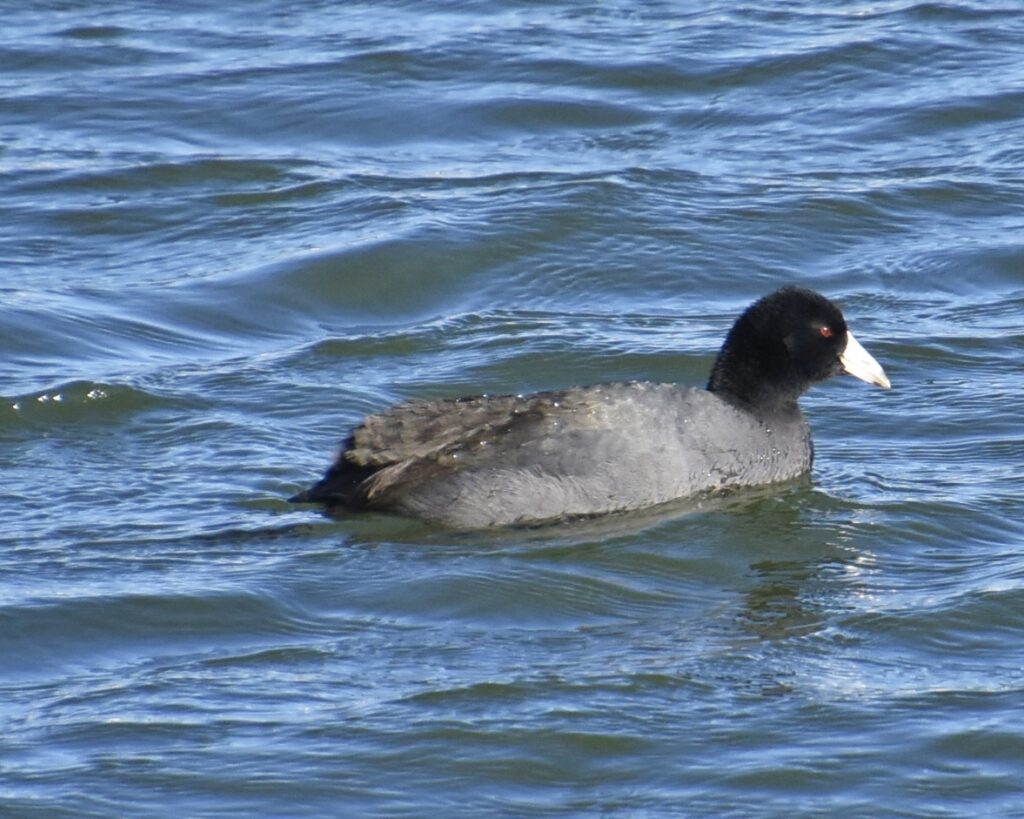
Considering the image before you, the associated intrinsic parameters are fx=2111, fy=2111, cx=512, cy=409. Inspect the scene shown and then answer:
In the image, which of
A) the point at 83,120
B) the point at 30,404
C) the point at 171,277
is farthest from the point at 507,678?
the point at 83,120

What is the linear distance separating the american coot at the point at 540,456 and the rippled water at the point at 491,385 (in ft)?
0.49

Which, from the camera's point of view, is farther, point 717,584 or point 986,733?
point 717,584

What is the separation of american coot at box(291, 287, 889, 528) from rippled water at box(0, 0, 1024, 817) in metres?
0.15

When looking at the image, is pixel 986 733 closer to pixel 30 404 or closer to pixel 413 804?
pixel 413 804

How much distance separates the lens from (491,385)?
11453mm

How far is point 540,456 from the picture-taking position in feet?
30.4

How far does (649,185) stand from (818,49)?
13.2 ft

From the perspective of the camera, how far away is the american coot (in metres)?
9.21

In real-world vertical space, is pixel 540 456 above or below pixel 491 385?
above

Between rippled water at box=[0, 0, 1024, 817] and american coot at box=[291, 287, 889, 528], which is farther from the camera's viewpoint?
american coot at box=[291, 287, 889, 528]

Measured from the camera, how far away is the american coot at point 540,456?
30.2 ft

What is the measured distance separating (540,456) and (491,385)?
223cm

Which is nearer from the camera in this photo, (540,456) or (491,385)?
(540,456)

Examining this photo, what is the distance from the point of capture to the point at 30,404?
10.9 metres
